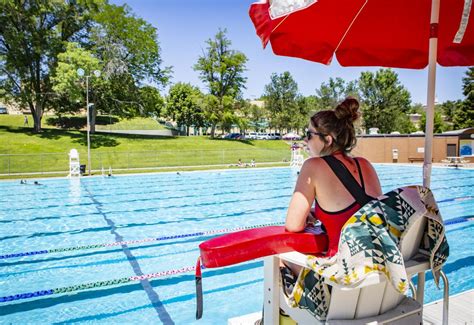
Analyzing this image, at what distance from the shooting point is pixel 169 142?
3556 cm

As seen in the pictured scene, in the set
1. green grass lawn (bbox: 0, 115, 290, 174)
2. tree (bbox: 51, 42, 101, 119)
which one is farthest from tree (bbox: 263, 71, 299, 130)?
tree (bbox: 51, 42, 101, 119)

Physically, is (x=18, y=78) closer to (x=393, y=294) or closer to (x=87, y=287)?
(x=87, y=287)

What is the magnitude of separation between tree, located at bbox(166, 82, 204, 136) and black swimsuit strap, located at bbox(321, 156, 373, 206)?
192 feet

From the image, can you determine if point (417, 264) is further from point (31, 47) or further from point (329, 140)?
point (31, 47)

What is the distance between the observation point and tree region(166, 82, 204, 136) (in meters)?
59.9

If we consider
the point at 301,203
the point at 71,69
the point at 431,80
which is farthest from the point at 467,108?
the point at 301,203

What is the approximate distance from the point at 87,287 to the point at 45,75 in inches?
1459

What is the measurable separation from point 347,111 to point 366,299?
3.36 feet

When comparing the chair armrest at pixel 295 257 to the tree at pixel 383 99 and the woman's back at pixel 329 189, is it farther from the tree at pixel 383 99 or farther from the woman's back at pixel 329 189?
the tree at pixel 383 99

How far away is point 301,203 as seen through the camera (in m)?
1.83

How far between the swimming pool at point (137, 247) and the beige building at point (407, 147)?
42.9 ft

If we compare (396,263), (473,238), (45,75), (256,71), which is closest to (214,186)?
(473,238)

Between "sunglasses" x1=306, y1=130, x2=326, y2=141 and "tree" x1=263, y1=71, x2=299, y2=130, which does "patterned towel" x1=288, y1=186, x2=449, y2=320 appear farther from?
"tree" x1=263, y1=71, x2=299, y2=130

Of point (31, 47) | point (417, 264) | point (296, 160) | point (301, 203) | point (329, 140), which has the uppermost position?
point (31, 47)
